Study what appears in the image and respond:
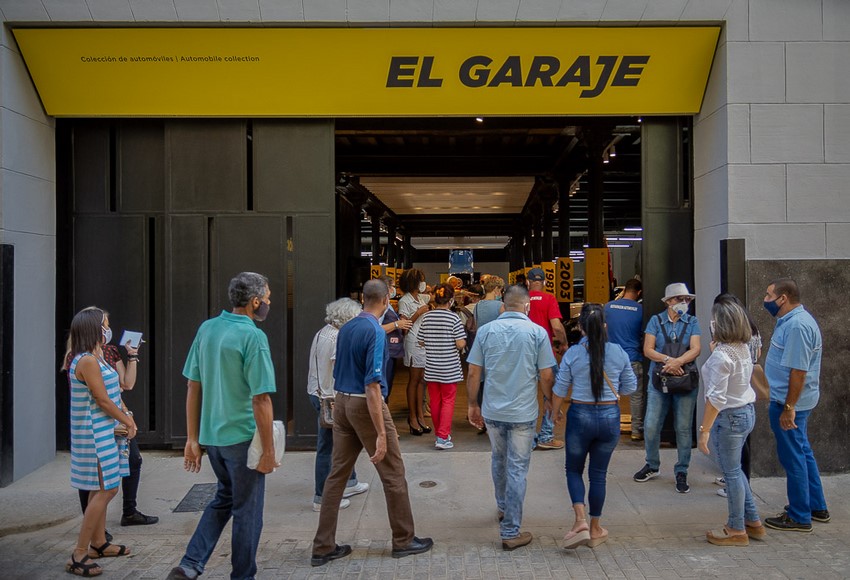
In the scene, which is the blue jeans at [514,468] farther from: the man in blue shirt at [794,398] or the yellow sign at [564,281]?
the yellow sign at [564,281]

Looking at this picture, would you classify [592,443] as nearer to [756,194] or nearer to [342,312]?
[342,312]

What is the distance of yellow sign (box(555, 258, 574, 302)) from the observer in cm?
1597

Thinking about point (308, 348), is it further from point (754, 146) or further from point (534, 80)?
point (754, 146)

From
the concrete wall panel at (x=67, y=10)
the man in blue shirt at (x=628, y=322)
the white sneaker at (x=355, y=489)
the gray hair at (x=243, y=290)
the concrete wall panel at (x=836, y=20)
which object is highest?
the concrete wall panel at (x=67, y=10)

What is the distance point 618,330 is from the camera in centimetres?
695

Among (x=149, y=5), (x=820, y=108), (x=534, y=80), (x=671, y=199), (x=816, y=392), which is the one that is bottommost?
(x=816, y=392)

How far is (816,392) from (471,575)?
3082 millimetres

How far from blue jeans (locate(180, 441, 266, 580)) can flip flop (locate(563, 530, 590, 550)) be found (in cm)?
212

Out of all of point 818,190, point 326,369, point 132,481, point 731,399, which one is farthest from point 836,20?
point 132,481

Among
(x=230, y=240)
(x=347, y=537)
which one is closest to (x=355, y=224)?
(x=230, y=240)

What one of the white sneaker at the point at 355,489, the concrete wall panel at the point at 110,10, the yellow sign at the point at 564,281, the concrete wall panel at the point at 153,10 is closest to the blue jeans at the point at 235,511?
the white sneaker at the point at 355,489

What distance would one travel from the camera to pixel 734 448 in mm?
4648

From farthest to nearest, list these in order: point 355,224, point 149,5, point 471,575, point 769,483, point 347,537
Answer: point 355,224, point 149,5, point 769,483, point 347,537, point 471,575

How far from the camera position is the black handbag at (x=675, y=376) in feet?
19.1
